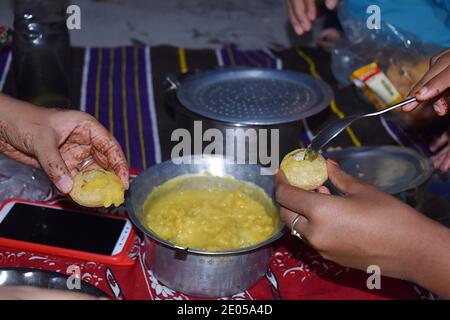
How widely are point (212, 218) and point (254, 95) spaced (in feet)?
1.80

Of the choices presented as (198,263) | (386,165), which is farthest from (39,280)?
(386,165)

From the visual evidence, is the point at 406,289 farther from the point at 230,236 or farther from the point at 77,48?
the point at 77,48

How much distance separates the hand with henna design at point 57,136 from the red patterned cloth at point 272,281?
191 millimetres

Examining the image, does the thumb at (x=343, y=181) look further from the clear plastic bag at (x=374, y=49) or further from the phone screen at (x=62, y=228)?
the clear plastic bag at (x=374, y=49)

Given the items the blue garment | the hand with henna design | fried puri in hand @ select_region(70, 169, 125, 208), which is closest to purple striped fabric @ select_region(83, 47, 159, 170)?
the hand with henna design

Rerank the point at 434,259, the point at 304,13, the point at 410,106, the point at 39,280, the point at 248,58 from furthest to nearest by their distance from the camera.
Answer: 1. the point at 248,58
2. the point at 304,13
3. the point at 410,106
4. the point at 39,280
5. the point at 434,259

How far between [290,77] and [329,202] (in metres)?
0.85

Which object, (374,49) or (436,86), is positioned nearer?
(436,86)

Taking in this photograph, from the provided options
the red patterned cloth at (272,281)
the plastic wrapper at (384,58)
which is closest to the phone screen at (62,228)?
the red patterned cloth at (272,281)

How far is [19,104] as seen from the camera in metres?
1.18

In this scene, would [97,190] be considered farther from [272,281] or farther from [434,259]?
[434,259]

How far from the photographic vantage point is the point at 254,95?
1.60 m

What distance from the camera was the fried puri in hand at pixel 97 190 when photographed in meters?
1.08

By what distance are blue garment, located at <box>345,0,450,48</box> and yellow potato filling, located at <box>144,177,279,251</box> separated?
36.6 inches
